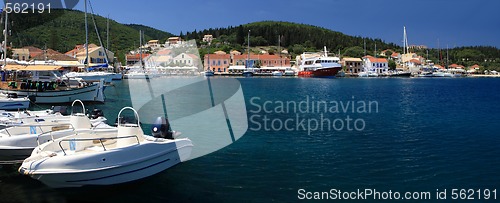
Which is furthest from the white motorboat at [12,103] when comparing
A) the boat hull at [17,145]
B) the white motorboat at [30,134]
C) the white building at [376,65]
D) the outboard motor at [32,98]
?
the white building at [376,65]

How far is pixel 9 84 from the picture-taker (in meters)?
37.5

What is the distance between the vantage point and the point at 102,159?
11.7 meters

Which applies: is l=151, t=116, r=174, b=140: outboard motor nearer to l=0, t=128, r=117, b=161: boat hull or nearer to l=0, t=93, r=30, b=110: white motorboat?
l=0, t=128, r=117, b=161: boat hull

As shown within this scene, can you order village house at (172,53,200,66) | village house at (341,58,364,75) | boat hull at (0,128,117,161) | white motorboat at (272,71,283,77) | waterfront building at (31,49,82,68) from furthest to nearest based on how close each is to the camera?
village house at (341,58,364,75)
white motorboat at (272,71,283,77)
village house at (172,53,200,66)
waterfront building at (31,49,82,68)
boat hull at (0,128,117,161)

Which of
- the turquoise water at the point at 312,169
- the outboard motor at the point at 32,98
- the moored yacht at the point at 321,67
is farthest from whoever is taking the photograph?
the moored yacht at the point at 321,67

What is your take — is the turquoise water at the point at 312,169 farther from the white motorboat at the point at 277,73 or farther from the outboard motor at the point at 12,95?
the white motorboat at the point at 277,73

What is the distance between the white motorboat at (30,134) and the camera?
1434 cm

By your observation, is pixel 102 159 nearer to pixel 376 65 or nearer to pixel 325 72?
pixel 325 72

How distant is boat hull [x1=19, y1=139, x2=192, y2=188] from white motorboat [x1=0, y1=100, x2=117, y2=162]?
219 centimetres

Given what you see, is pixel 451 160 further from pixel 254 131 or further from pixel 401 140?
pixel 254 131

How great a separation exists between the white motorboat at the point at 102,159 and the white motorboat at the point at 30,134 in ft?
3.68

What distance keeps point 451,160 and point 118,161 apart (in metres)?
13.3

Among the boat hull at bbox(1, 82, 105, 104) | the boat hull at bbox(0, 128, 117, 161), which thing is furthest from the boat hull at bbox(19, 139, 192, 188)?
the boat hull at bbox(1, 82, 105, 104)

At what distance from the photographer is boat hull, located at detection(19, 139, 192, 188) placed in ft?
37.0
